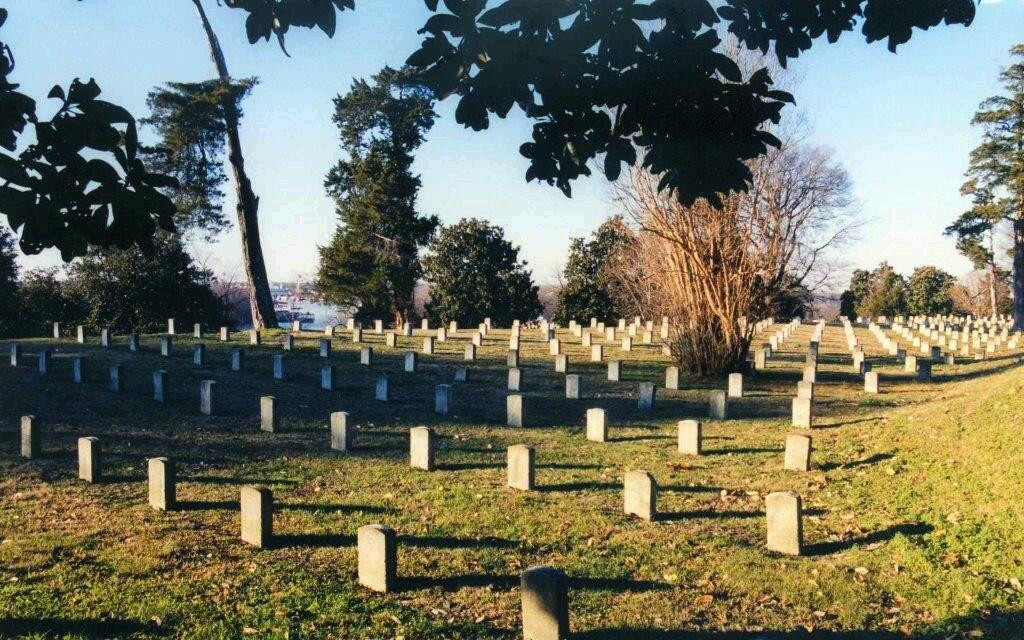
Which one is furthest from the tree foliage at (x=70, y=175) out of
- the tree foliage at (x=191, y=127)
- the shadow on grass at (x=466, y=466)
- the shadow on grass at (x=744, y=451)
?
the tree foliage at (x=191, y=127)

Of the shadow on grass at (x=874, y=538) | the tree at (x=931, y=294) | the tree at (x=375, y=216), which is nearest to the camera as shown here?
the shadow on grass at (x=874, y=538)

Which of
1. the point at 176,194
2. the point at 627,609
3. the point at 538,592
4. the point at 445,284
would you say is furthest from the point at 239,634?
the point at 445,284

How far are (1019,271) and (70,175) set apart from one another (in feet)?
185

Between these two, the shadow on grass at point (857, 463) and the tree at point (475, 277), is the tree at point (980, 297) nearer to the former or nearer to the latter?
the tree at point (475, 277)

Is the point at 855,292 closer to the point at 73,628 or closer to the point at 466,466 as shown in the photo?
the point at 466,466

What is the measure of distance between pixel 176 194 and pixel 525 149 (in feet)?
101

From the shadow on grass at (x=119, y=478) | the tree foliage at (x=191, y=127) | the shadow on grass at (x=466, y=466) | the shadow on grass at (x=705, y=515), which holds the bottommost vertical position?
the shadow on grass at (x=705, y=515)

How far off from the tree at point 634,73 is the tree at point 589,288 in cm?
4174

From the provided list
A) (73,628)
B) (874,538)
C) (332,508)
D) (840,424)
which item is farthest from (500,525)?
(840,424)

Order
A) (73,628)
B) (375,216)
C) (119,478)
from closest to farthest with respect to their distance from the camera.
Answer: (73,628) → (119,478) → (375,216)

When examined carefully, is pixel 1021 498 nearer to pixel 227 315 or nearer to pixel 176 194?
pixel 176 194

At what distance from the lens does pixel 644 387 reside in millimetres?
15648

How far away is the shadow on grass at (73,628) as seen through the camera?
536 cm

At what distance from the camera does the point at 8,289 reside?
31.3 meters
